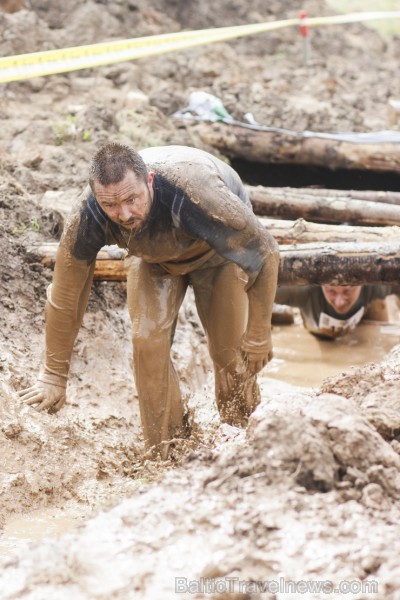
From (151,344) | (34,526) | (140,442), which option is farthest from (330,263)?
(34,526)

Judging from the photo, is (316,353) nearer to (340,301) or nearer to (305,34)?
(340,301)

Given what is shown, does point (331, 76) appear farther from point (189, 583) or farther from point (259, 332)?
point (189, 583)

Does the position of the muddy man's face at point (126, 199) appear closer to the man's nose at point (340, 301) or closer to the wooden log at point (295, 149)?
the man's nose at point (340, 301)

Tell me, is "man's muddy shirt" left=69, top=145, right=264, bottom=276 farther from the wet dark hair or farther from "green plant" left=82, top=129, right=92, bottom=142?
"green plant" left=82, top=129, right=92, bottom=142

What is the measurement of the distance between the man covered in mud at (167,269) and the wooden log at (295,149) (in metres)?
3.91

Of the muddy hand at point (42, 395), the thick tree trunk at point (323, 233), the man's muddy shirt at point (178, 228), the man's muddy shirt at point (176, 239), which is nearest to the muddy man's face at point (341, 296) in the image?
the thick tree trunk at point (323, 233)

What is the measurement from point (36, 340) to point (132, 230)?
4.89 feet

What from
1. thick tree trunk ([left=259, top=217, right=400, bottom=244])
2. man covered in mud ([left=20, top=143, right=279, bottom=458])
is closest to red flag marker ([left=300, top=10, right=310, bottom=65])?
thick tree trunk ([left=259, top=217, right=400, bottom=244])

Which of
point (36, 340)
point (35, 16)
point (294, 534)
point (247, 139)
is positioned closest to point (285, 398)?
point (294, 534)

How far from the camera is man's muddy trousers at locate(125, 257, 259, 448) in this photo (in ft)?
14.0

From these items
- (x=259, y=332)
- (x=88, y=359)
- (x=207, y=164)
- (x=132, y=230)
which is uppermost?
(x=207, y=164)

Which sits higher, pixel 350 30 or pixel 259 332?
pixel 350 30

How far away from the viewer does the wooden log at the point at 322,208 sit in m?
6.67

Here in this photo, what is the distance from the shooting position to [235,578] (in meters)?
2.27
